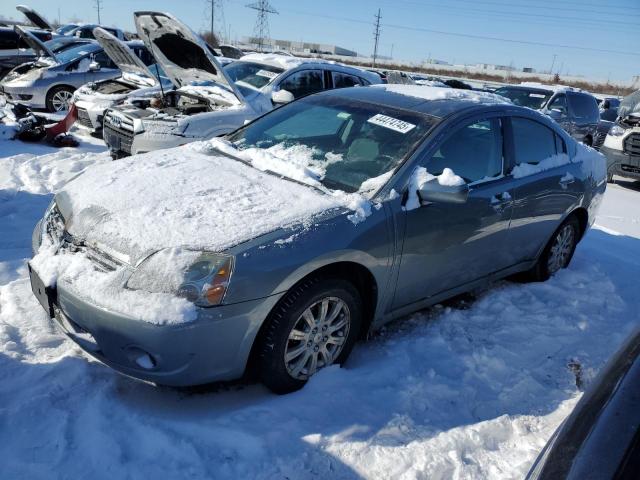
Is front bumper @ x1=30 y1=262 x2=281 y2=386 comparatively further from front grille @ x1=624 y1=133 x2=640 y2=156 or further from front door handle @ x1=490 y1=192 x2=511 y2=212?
front grille @ x1=624 y1=133 x2=640 y2=156

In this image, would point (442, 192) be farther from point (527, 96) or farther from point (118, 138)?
point (527, 96)

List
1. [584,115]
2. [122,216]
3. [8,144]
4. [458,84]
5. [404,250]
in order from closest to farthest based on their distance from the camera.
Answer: [122,216] < [404,250] < [8,144] < [584,115] < [458,84]

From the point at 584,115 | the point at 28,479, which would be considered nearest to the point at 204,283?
the point at 28,479

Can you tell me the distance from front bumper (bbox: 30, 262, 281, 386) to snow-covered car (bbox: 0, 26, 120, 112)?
10336mm

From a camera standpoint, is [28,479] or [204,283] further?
[204,283]

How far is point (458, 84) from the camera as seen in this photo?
1942cm

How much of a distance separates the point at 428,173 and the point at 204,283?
5.26 ft

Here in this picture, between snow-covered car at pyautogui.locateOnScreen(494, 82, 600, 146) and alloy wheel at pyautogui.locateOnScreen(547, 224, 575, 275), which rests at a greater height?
snow-covered car at pyautogui.locateOnScreen(494, 82, 600, 146)

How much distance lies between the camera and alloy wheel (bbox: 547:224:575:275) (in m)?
4.82

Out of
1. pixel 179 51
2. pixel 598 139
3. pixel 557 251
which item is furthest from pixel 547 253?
pixel 598 139

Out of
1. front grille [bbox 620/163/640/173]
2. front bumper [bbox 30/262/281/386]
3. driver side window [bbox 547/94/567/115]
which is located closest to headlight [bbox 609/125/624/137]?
front grille [bbox 620/163/640/173]

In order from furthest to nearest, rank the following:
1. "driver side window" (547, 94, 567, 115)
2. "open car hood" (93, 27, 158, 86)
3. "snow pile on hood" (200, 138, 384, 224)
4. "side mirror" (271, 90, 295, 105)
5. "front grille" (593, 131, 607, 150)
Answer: "front grille" (593, 131, 607, 150), "driver side window" (547, 94, 567, 115), "open car hood" (93, 27, 158, 86), "side mirror" (271, 90, 295, 105), "snow pile on hood" (200, 138, 384, 224)

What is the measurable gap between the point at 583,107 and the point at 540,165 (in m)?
8.91

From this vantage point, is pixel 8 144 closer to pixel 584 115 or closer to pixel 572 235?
pixel 572 235
